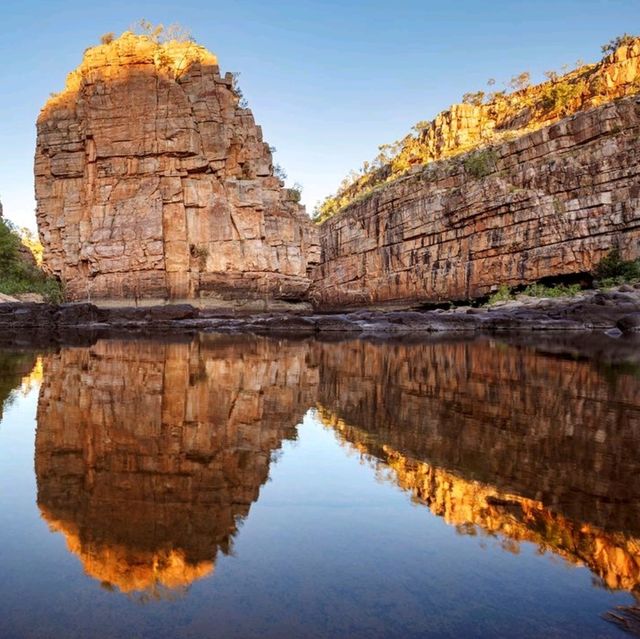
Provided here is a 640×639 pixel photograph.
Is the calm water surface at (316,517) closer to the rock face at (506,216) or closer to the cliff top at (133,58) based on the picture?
the rock face at (506,216)

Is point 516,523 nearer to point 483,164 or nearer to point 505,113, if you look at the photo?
point 483,164

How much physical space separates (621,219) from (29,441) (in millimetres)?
31942

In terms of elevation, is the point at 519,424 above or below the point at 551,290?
below

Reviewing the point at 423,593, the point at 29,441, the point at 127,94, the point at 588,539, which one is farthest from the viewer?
the point at 127,94

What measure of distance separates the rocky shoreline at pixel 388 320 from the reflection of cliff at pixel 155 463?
52.3 ft

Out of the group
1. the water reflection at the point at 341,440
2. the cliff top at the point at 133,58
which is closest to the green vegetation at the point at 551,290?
the water reflection at the point at 341,440

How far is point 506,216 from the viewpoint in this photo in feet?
115

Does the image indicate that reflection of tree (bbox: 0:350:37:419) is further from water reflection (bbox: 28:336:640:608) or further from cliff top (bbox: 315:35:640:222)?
cliff top (bbox: 315:35:640:222)

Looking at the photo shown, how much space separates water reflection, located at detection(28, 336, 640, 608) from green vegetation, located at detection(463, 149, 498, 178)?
1301 inches

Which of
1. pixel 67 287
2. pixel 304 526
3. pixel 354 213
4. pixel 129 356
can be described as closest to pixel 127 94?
pixel 67 287

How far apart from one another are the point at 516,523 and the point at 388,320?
22684 mm

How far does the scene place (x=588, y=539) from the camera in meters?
2.29

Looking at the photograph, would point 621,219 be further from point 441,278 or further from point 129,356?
point 129,356

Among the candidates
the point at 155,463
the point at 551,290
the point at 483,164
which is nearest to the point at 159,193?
the point at 483,164
